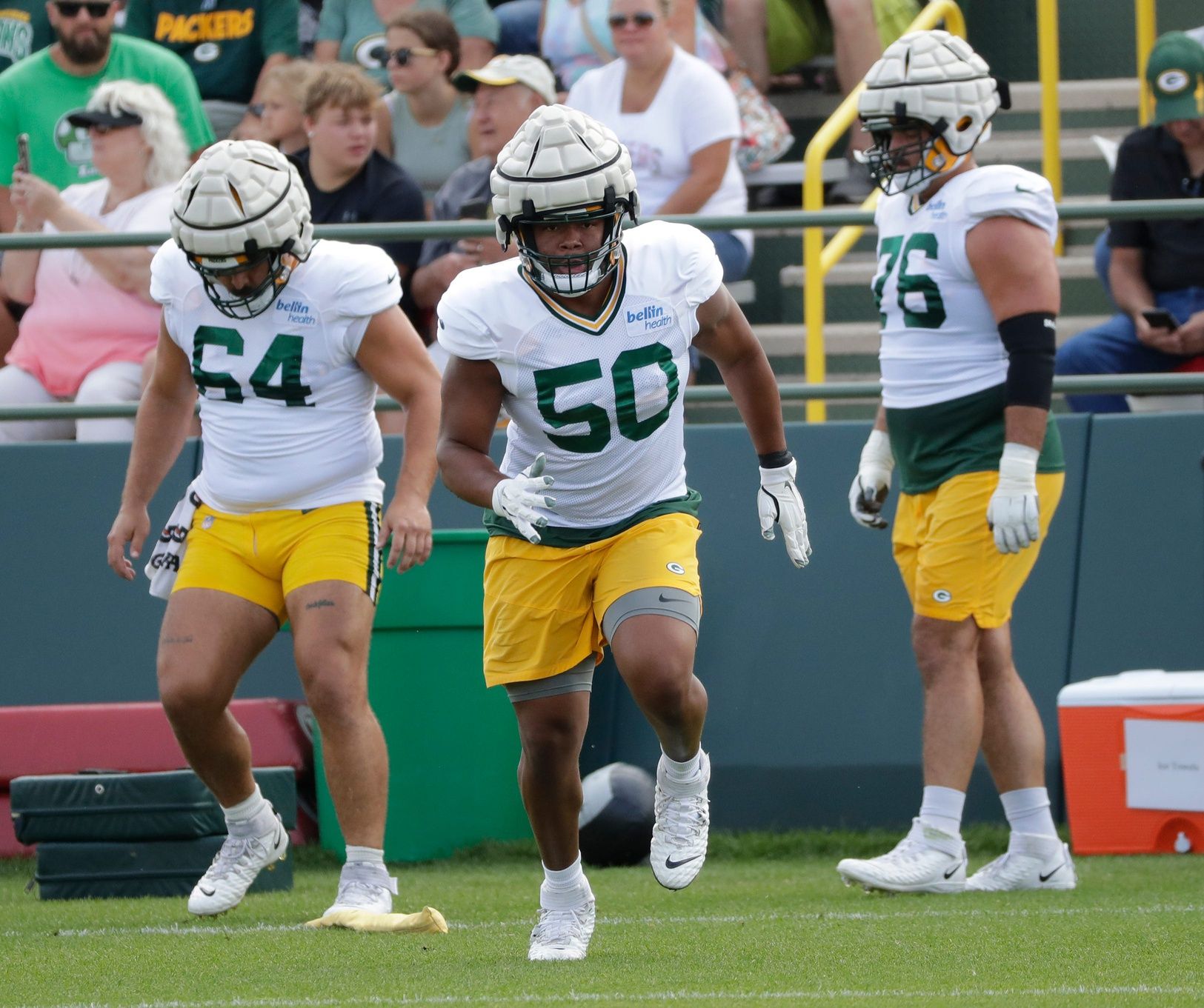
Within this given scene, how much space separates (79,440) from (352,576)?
2.87 m

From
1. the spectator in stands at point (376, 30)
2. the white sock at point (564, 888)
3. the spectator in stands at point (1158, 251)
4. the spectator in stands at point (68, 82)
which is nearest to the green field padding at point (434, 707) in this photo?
the white sock at point (564, 888)

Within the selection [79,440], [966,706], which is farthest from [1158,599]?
[79,440]

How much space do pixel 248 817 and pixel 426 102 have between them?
452 centimetres

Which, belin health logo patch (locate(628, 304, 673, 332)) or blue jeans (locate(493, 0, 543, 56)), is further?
blue jeans (locate(493, 0, 543, 56))

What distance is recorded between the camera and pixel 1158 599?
7.31 m

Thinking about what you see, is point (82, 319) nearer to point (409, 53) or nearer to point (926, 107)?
point (409, 53)

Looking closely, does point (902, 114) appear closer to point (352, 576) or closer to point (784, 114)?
point (352, 576)

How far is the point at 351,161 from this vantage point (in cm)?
840

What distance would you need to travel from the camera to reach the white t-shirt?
8.44 m

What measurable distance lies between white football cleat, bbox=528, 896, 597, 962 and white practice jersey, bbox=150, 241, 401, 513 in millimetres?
1494

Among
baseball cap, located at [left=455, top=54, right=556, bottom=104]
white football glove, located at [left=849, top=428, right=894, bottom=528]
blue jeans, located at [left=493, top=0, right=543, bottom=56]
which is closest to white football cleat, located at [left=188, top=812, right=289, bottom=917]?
white football glove, located at [left=849, top=428, right=894, bottom=528]

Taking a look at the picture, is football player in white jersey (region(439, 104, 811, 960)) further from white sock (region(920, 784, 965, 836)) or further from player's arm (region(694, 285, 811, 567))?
white sock (region(920, 784, 965, 836))

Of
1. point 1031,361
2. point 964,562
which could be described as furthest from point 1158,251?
point 964,562

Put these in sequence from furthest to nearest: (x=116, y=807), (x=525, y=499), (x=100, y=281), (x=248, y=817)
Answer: (x=100, y=281) → (x=116, y=807) → (x=248, y=817) → (x=525, y=499)
